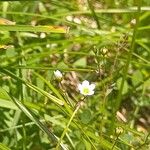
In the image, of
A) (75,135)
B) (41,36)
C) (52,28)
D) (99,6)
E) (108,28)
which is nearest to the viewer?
(52,28)

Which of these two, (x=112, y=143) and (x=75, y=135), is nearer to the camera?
(x=112, y=143)

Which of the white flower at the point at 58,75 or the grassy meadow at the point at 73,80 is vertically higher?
the white flower at the point at 58,75

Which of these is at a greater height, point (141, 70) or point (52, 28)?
point (52, 28)

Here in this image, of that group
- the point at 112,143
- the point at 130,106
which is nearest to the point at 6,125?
the point at 112,143

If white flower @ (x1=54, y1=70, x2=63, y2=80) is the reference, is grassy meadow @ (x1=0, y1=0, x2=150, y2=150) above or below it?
below

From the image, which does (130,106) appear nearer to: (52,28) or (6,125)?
(6,125)

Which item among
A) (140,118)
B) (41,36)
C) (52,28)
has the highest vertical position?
(52,28)

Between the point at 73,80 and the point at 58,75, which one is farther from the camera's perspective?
the point at 73,80

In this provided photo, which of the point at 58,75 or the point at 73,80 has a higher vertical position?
the point at 58,75
